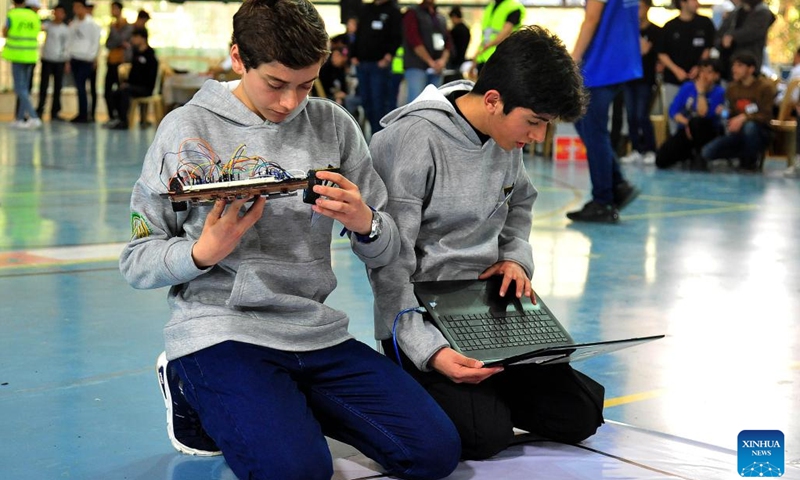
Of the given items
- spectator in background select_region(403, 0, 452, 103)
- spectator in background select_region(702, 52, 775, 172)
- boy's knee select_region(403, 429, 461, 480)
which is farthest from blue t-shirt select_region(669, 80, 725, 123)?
boy's knee select_region(403, 429, 461, 480)

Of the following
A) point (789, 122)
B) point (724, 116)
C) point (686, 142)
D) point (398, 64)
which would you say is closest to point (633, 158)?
point (686, 142)

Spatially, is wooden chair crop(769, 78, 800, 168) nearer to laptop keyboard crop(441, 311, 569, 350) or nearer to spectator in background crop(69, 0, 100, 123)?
laptop keyboard crop(441, 311, 569, 350)

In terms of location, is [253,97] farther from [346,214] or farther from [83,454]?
[83,454]

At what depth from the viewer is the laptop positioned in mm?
2533

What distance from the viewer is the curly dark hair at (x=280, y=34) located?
2.27m

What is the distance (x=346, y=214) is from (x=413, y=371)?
569mm

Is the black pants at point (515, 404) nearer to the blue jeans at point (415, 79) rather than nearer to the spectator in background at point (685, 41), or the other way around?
the blue jeans at point (415, 79)

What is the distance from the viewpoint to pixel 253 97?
94.0 inches

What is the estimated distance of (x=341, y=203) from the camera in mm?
2229

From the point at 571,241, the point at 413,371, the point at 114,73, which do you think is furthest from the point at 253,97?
the point at 114,73

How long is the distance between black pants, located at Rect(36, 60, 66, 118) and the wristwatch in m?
13.2

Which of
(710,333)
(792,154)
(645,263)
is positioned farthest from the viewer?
(792,154)

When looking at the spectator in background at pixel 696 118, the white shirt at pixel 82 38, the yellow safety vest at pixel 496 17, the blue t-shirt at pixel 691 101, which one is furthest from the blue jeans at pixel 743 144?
the white shirt at pixel 82 38

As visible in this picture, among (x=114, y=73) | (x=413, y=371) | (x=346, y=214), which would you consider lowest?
(x=114, y=73)
